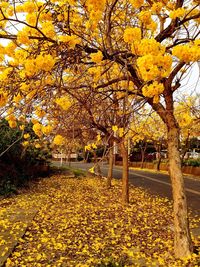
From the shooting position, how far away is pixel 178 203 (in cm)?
546

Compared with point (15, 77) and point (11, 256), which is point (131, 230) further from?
point (15, 77)

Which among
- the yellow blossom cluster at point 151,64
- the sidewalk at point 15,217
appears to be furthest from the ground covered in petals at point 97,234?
the yellow blossom cluster at point 151,64

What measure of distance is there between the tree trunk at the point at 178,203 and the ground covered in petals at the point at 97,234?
192 mm

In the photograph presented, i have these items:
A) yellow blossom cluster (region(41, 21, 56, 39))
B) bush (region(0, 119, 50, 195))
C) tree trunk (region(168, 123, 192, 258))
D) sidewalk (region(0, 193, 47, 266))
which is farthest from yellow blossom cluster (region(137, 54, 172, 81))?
bush (region(0, 119, 50, 195))

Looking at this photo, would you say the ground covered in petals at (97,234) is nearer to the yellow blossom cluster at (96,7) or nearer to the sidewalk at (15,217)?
the sidewalk at (15,217)

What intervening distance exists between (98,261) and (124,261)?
0.37 meters

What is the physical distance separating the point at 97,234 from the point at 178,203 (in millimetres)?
1895

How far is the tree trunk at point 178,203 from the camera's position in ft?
17.5

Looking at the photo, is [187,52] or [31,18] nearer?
[187,52]

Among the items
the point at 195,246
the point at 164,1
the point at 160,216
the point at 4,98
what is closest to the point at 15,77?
the point at 4,98

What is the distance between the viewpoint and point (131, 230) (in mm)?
6996

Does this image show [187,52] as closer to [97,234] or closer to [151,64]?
[151,64]

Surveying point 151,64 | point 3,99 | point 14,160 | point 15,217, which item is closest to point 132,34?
point 151,64

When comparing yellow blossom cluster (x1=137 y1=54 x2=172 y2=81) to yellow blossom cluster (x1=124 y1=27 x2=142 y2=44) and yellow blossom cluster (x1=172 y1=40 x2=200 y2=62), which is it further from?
yellow blossom cluster (x1=124 y1=27 x2=142 y2=44)
